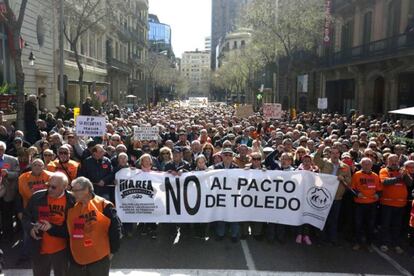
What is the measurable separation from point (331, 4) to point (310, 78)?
30.0 feet

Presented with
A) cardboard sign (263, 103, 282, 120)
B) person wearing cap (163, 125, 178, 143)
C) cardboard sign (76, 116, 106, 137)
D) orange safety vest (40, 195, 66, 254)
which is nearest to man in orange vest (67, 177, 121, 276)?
orange safety vest (40, 195, 66, 254)

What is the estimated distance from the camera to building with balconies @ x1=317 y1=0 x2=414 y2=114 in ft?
84.1

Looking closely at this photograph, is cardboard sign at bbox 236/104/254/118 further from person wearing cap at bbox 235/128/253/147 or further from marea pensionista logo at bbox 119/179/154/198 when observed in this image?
marea pensionista logo at bbox 119/179/154/198

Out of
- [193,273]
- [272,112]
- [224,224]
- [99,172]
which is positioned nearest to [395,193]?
[224,224]

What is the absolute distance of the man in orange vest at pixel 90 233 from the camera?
4680 millimetres

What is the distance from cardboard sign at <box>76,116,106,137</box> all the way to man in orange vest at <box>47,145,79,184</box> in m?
3.13

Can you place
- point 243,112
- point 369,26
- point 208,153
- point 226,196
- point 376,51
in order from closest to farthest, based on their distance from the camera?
1. point 226,196
2. point 208,153
3. point 243,112
4. point 376,51
5. point 369,26

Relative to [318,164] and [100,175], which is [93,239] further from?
[318,164]

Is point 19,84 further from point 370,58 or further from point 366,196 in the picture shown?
point 370,58

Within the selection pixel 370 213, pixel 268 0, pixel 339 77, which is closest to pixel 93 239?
pixel 370 213

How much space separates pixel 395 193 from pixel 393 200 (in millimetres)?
126

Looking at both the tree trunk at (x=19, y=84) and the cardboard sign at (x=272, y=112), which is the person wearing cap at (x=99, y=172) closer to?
the tree trunk at (x=19, y=84)

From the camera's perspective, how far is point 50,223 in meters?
4.82

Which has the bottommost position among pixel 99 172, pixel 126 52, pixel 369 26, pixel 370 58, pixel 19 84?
pixel 99 172
